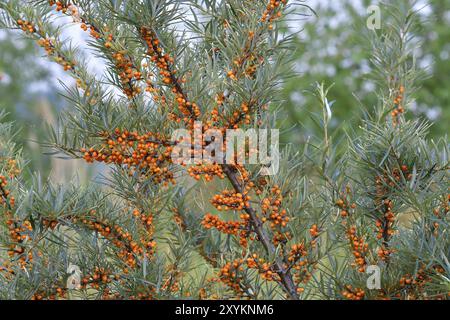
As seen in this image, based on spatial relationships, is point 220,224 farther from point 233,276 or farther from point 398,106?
point 398,106

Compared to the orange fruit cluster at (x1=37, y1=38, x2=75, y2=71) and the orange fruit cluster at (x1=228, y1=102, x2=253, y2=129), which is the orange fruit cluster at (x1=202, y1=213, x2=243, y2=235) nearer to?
the orange fruit cluster at (x1=228, y1=102, x2=253, y2=129)

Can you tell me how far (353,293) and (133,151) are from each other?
37cm

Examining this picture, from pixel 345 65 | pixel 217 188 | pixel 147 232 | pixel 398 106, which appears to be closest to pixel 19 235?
pixel 147 232

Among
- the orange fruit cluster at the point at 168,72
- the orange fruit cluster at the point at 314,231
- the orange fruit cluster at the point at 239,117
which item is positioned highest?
the orange fruit cluster at the point at 168,72

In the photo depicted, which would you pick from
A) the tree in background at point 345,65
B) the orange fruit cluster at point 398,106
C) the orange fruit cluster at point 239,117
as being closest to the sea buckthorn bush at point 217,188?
the orange fruit cluster at point 239,117

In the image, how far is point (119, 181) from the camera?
0.92 m

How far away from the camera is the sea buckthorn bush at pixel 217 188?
80 cm

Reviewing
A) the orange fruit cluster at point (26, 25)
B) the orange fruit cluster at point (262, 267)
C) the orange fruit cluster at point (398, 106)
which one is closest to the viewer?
the orange fruit cluster at point (262, 267)

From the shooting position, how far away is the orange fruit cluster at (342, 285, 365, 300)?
32.6 inches

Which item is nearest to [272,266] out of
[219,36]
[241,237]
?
[241,237]

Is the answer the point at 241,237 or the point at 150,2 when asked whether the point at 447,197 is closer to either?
the point at 241,237

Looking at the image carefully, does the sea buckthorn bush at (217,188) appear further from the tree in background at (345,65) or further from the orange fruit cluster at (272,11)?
the tree in background at (345,65)

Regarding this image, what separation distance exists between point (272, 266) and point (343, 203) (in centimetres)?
13
